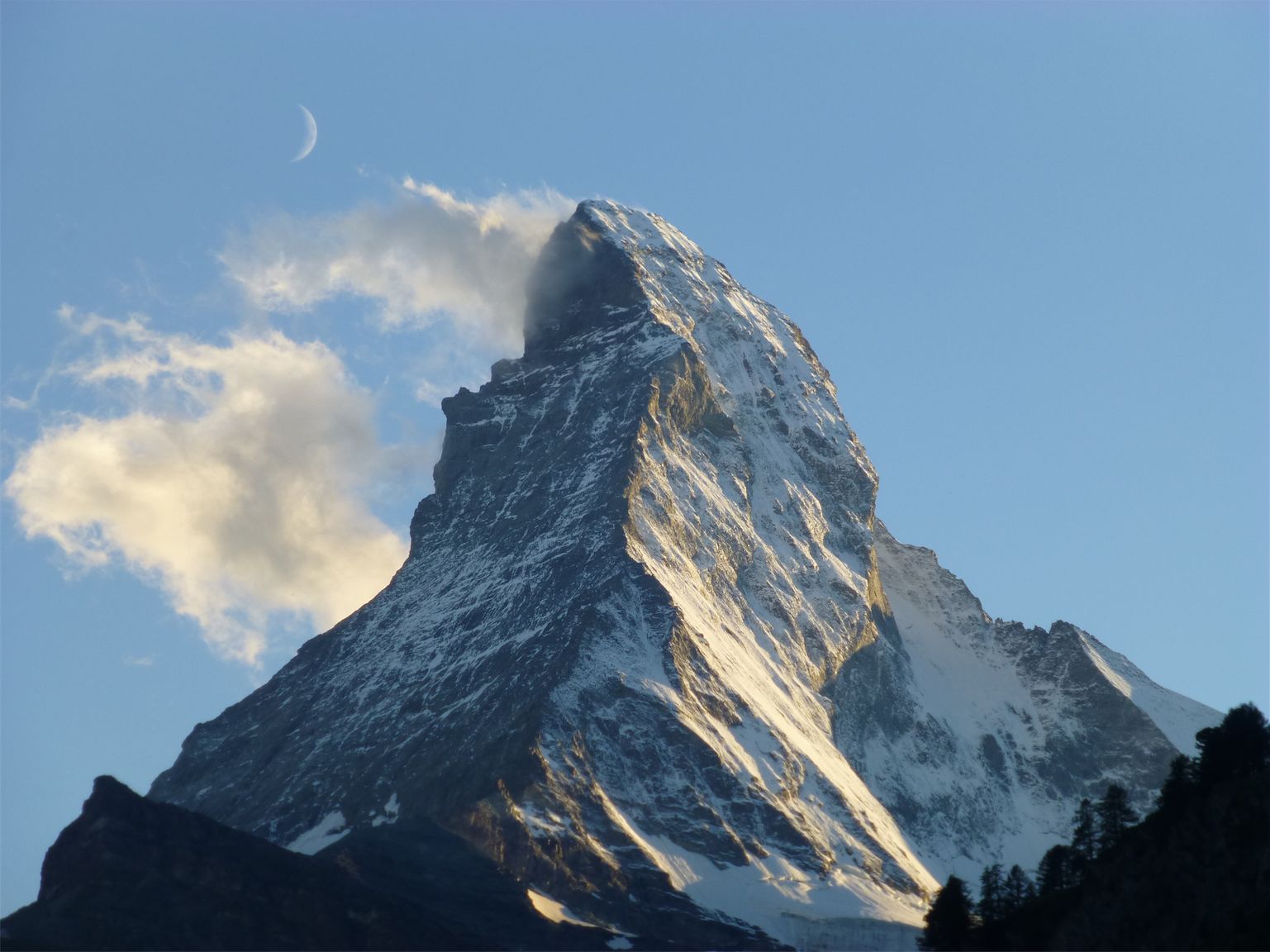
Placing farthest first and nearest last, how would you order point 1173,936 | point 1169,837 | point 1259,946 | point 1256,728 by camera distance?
point 1256,728, point 1169,837, point 1173,936, point 1259,946

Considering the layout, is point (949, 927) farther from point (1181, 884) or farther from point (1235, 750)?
point (1181, 884)

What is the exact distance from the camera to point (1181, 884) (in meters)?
168

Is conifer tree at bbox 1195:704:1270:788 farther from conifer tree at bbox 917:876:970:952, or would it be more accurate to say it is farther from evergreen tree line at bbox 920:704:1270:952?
conifer tree at bbox 917:876:970:952

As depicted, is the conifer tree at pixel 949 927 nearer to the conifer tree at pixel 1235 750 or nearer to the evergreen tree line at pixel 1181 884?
the evergreen tree line at pixel 1181 884

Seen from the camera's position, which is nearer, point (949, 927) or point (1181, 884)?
point (1181, 884)

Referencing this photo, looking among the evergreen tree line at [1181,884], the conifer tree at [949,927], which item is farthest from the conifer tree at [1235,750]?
the conifer tree at [949,927]

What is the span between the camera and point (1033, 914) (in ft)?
610

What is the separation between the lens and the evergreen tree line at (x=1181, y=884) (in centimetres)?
16012

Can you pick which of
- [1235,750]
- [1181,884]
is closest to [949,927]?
[1235,750]

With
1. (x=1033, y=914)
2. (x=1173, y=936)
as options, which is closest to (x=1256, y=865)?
(x=1173, y=936)

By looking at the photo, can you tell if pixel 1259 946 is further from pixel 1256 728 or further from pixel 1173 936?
pixel 1256 728

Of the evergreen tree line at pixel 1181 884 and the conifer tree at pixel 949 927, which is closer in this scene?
the evergreen tree line at pixel 1181 884

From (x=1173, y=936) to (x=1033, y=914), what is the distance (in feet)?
81.5

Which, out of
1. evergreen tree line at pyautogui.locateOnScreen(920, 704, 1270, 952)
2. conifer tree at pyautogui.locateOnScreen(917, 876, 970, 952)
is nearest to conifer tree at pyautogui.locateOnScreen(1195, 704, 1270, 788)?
evergreen tree line at pyautogui.locateOnScreen(920, 704, 1270, 952)
